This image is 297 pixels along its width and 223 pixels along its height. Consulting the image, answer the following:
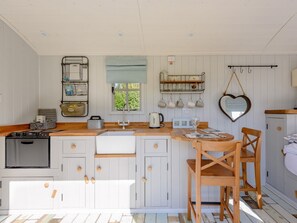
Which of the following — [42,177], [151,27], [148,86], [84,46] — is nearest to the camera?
[42,177]

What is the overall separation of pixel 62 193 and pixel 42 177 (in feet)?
0.90

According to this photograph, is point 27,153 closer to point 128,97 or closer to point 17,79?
point 17,79

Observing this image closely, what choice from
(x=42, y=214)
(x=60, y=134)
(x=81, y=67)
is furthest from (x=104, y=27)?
(x=42, y=214)

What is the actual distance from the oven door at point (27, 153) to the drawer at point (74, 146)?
7.3 inches

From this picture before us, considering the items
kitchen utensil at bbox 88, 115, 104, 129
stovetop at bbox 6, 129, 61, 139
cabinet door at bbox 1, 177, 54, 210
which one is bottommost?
cabinet door at bbox 1, 177, 54, 210

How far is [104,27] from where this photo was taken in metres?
2.44

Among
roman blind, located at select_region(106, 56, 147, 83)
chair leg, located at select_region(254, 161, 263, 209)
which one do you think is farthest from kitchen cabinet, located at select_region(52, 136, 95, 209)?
chair leg, located at select_region(254, 161, 263, 209)

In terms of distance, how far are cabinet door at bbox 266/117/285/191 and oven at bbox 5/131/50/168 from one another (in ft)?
9.23

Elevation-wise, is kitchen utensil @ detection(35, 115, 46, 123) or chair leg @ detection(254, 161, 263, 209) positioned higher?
kitchen utensil @ detection(35, 115, 46, 123)

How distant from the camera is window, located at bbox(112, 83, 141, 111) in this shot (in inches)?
118

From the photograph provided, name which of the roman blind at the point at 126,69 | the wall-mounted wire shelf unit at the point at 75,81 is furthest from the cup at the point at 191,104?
the wall-mounted wire shelf unit at the point at 75,81

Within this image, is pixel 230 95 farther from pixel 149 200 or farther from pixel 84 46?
pixel 84 46

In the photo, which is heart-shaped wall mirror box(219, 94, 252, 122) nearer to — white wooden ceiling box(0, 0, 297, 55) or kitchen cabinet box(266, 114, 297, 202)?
kitchen cabinet box(266, 114, 297, 202)

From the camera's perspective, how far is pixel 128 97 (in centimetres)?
298
